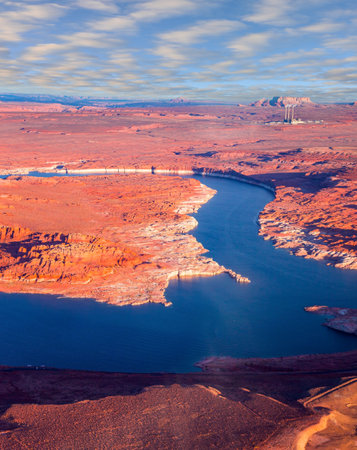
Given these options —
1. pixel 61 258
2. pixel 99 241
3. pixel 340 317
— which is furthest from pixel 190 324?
pixel 99 241

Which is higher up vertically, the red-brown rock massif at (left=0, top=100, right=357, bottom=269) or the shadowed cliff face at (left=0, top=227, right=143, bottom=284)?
the red-brown rock massif at (left=0, top=100, right=357, bottom=269)

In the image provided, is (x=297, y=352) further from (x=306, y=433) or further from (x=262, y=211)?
(x=262, y=211)

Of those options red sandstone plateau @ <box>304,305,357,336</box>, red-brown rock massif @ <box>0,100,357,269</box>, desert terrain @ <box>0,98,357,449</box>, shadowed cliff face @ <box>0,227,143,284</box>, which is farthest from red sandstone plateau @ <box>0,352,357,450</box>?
red-brown rock massif @ <box>0,100,357,269</box>

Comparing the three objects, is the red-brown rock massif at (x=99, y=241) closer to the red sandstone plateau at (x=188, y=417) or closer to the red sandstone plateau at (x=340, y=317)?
the red sandstone plateau at (x=340, y=317)

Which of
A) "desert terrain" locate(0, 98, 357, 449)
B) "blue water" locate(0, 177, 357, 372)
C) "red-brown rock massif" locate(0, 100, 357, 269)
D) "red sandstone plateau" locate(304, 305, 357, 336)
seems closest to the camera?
"desert terrain" locate(0, 98, 357, 449)

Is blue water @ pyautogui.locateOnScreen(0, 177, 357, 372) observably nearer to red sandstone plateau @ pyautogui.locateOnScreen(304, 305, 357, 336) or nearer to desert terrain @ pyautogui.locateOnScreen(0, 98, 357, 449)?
red sandstone plateau @ pyautogui.locateOnScreen(304, 305, 357, 336)

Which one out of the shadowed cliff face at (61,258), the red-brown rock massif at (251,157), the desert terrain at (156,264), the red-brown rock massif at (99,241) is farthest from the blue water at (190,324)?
the red-brown rock massif at (251,157)

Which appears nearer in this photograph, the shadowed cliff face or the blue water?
the blue water
